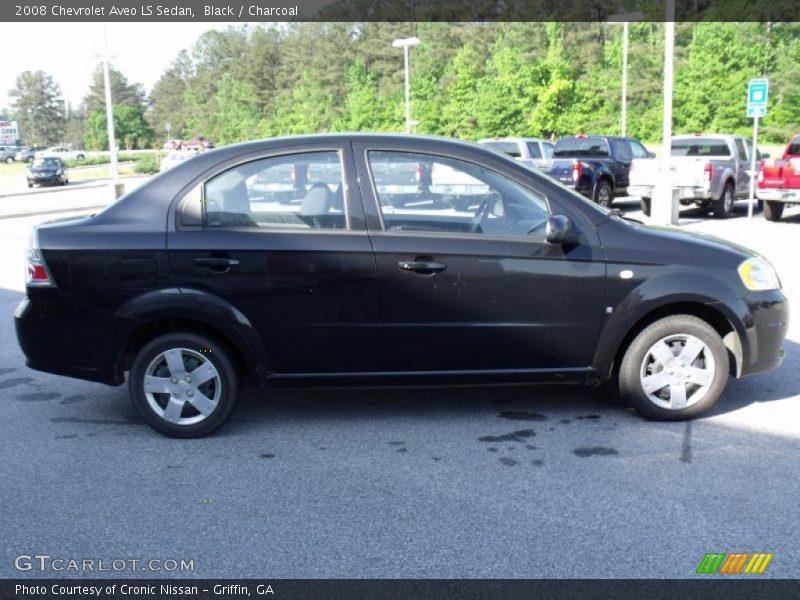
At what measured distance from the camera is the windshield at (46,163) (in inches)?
1654

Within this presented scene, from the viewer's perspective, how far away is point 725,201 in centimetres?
1819

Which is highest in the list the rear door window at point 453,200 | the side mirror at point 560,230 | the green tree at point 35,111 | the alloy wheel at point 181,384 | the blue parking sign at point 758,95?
the green tree at point 35,111

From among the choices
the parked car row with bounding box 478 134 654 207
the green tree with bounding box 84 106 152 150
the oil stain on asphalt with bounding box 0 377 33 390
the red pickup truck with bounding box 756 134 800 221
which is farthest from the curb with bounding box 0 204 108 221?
the green tree with bounding box 84 106 152 150

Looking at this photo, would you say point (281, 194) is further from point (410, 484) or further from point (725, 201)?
point (725, 201)

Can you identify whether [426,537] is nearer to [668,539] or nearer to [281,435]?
[668,539]

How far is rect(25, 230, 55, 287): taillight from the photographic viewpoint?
4.75 meters

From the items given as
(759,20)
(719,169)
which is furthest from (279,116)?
(719,169)

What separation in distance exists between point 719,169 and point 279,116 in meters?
52.8

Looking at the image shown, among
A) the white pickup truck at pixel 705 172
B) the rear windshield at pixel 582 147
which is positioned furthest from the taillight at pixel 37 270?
the rear windshield at pixel 582 147

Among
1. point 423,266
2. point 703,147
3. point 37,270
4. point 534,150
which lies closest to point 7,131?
point 534,150

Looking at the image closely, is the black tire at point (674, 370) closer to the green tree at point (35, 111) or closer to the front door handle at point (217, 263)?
the front door handle at point (217, 263)

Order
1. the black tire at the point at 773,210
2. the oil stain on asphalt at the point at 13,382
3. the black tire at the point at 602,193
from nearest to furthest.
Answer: the oil stain on asphalt at the point at 13,382 < the black tire at the point at 773,210 < the black tire at the point at 602,193

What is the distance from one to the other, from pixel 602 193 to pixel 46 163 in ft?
110

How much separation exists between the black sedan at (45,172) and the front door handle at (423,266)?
42.3m
